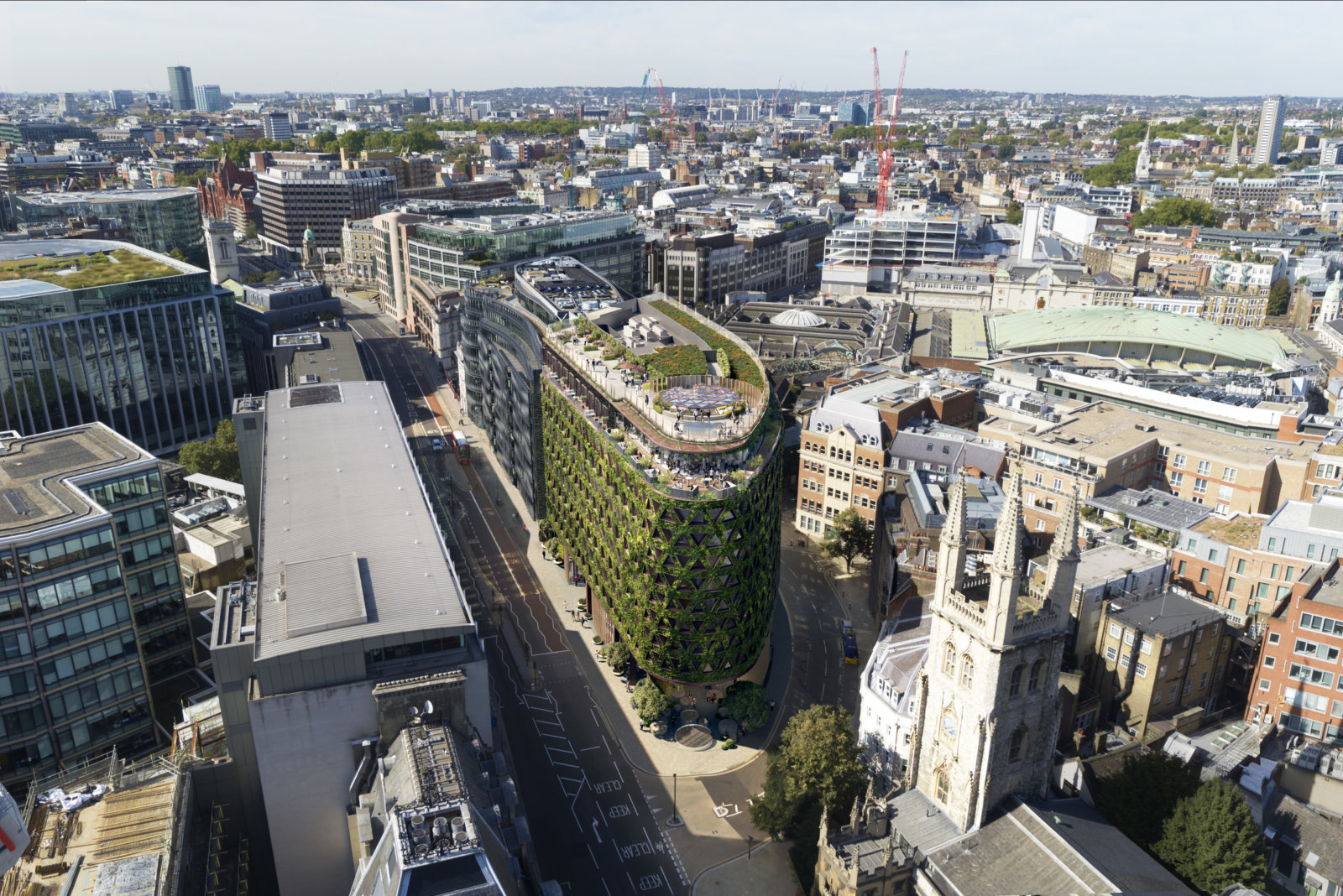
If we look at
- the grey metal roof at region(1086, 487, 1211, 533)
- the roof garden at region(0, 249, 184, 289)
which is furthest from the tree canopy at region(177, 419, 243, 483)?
the grey metal roof at region(1086, 487, 1211, 533)

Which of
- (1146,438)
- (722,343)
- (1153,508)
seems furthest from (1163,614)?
(722,343)

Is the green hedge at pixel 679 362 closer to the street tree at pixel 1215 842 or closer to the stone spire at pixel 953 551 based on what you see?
the stone spire at pixel 953 551

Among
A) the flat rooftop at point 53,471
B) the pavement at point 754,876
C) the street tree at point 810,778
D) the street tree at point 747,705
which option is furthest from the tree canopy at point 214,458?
the street tree at point 810,778

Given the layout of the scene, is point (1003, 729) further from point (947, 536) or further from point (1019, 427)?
point (1019, 427)

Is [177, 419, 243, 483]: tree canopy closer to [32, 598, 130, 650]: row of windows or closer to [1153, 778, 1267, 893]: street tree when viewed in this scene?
[32, 598, 130, 650]: row of windows

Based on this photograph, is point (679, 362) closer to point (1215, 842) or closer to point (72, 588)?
point (72, 588)
